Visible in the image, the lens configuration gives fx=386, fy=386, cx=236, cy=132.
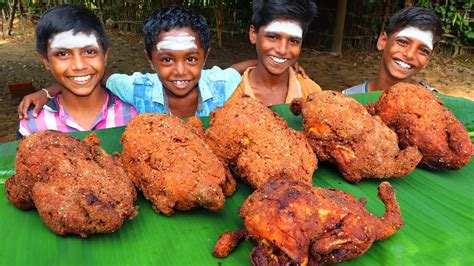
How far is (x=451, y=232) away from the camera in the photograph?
5.75 feet

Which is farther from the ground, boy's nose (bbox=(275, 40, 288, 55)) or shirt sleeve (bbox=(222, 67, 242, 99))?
boy's nose (bbox=(275, 40, 288, 55))

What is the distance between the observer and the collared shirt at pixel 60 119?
2.98m

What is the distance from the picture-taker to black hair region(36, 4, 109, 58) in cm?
262

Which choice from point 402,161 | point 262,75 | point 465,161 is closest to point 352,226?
point 402,161

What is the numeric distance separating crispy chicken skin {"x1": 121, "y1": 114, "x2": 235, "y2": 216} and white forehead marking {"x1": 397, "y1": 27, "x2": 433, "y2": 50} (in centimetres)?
Result: 242

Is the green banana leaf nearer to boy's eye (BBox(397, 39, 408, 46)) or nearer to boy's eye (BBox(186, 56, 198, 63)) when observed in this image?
boy's eye (BBox(186, 56, 198, 63))

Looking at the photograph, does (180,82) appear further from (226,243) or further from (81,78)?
(226,243)

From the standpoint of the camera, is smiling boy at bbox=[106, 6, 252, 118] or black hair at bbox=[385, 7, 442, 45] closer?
smiling boy at bbox=[106, 6, 252, 118]

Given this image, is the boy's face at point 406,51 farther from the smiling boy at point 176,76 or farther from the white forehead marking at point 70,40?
the white forehead marking at point 70,40


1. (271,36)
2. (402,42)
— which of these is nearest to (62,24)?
(271,36)

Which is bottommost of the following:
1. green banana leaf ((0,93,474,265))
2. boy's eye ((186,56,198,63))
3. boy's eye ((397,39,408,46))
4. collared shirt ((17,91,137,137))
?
green banana leaf ((0,93,474,265))

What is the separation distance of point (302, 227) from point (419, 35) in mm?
2674

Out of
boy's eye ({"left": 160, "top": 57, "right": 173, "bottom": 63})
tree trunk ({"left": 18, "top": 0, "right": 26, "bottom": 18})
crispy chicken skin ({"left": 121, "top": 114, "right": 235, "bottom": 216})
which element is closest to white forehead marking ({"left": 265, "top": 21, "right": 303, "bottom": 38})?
boy's eye ({"left": 160, "top": 57, "right": 173, "bottom": 63})

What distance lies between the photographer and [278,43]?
10.6ft
